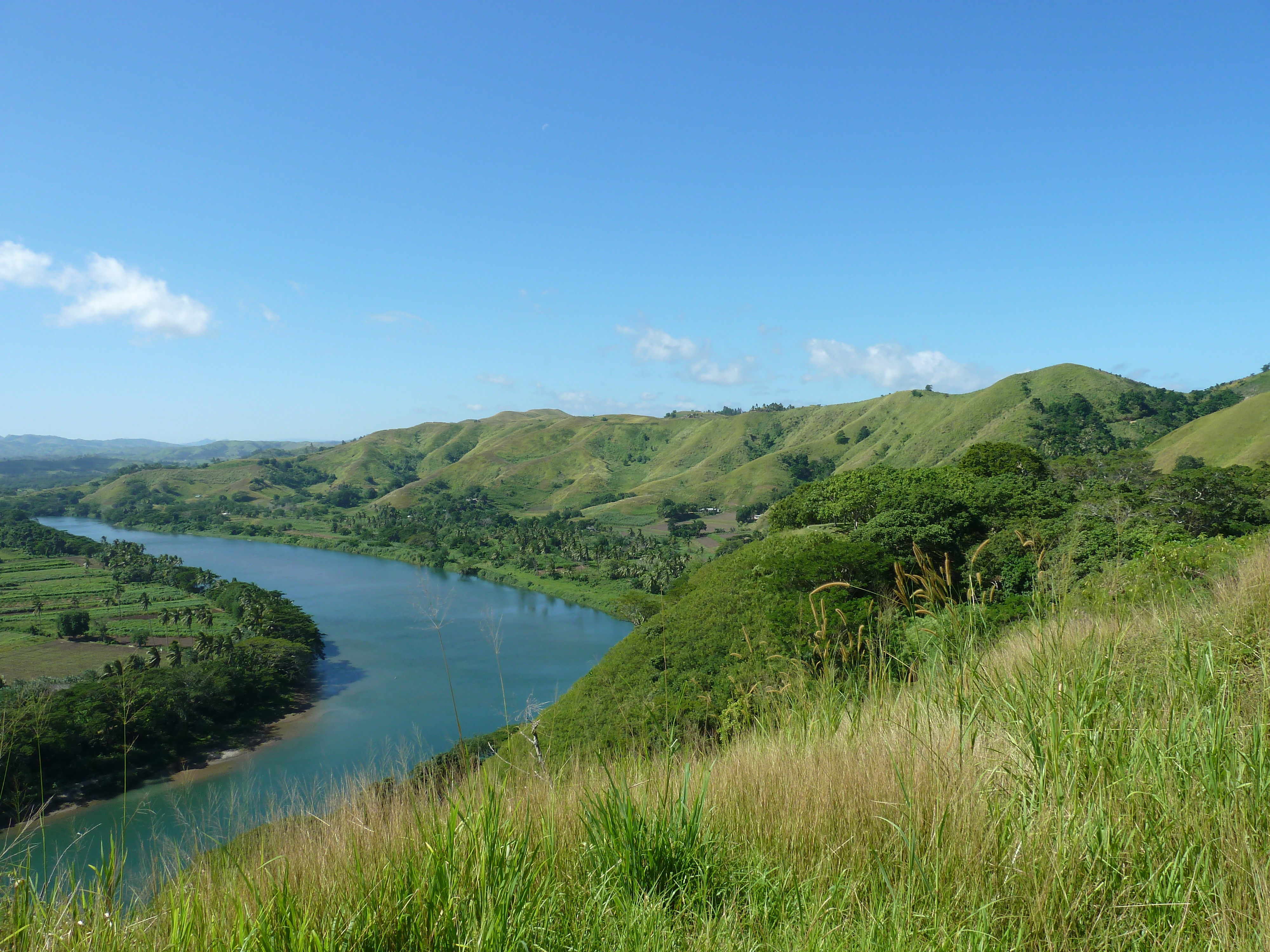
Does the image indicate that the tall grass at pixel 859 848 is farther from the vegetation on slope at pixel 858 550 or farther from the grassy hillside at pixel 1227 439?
the grassy hillside at pixel 1227 439

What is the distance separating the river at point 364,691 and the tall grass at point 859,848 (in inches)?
19.7

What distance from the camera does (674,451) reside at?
154 m

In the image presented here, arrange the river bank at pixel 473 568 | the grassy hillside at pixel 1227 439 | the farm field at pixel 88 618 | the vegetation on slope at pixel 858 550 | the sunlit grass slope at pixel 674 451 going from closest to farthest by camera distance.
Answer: the vegetation on slope at pixel 858 550 → the farm field at pixel 88 618 → the grassy hillside at pixel 1227 439 → the river bank at pixel 473 568 → the sunlit grass slope at pixel 674 451

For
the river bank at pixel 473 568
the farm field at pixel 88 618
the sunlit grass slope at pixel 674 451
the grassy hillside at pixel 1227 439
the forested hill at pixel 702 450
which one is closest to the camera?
the farm field at pixel 88 618

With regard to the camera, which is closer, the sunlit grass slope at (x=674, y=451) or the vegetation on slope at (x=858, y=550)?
the vegetation on slope at (x=858, y=550)

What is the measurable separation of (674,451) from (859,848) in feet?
499

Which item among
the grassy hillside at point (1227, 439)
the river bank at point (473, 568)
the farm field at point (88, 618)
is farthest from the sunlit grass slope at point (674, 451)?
the farm field at point (88, 618)

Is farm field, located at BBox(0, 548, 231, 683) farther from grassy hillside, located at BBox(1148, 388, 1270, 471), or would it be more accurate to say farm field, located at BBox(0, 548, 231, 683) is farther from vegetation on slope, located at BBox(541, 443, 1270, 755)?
grassy hillside, located at BBox(1148, 388, 1270, 471)

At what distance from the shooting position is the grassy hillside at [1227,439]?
55.6 m

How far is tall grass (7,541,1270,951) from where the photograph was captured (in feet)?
5.55

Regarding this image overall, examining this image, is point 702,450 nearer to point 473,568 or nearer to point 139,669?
point 473,568

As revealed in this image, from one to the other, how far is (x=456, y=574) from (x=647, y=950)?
78.3 meters

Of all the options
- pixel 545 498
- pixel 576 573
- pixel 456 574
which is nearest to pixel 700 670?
pixel 576 573

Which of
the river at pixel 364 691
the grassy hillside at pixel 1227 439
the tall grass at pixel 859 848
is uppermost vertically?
the grassy hillside at pixel 1227 439
